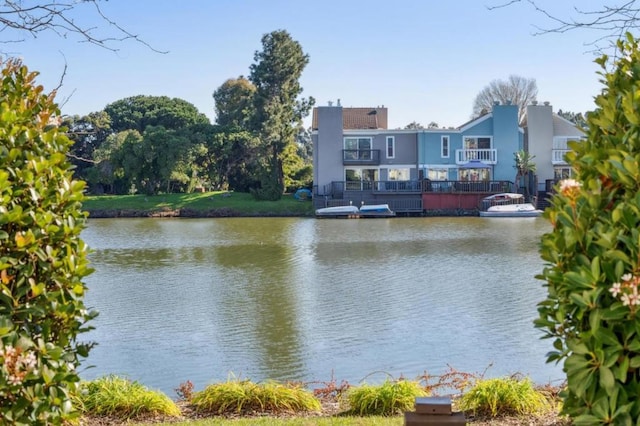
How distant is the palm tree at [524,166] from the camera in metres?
46.1

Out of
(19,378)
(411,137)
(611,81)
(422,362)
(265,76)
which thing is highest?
(265,76)

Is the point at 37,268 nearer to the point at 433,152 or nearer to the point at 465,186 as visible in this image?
the point at 465,186

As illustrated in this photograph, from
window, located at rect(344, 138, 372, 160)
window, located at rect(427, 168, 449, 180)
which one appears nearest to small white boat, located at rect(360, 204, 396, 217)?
window, located at rect(344, 138, 372, 160)

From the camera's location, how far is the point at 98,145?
60.1 m

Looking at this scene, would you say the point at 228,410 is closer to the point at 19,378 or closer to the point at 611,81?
the point at 19,378

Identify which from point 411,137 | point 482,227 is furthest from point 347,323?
point 411,137

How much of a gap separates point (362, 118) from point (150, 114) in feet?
68.4

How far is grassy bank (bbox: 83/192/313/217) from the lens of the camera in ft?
150

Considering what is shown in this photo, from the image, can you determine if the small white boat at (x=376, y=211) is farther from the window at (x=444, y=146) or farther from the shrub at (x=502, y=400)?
the shrub at (x=502, y=400)

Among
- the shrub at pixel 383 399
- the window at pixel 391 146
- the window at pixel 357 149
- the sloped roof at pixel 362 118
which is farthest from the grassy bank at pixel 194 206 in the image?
the shrub at pixel 383 399

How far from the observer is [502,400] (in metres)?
5.55

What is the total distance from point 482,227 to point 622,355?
32.0 m

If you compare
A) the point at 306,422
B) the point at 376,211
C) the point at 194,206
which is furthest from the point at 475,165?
the point at 306,422

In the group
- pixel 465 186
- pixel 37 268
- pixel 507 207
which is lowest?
pixel 507 207
